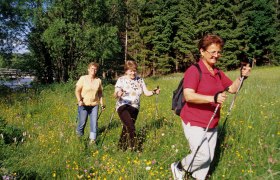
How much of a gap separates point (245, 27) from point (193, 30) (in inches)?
345

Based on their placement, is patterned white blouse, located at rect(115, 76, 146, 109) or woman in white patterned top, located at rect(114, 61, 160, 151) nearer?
woman in white patterned top, located at rect(114, 61, 160, 151)

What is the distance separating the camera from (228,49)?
154 ft

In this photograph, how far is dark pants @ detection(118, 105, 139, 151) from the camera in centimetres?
577

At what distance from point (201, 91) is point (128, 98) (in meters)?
2.45

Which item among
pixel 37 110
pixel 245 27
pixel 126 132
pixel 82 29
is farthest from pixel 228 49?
pixel 126 132

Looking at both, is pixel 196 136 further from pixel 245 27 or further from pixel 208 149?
pixel 245 27

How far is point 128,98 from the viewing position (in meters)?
6.13

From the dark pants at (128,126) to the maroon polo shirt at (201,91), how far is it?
1866 mm

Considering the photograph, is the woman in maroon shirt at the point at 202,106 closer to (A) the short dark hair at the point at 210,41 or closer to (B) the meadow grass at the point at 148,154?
(A) the short dark hair at the point at 210,41

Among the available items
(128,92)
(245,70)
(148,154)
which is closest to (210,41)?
(245,70)

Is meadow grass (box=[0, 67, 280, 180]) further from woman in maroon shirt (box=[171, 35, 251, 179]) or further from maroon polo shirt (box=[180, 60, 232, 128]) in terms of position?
maroon polo shirt (box=[180, 60, 232, 128])

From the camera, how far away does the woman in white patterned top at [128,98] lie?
5930 millimetres

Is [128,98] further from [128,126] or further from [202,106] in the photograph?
[202,106]

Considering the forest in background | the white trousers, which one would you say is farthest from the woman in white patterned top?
the forest in background
